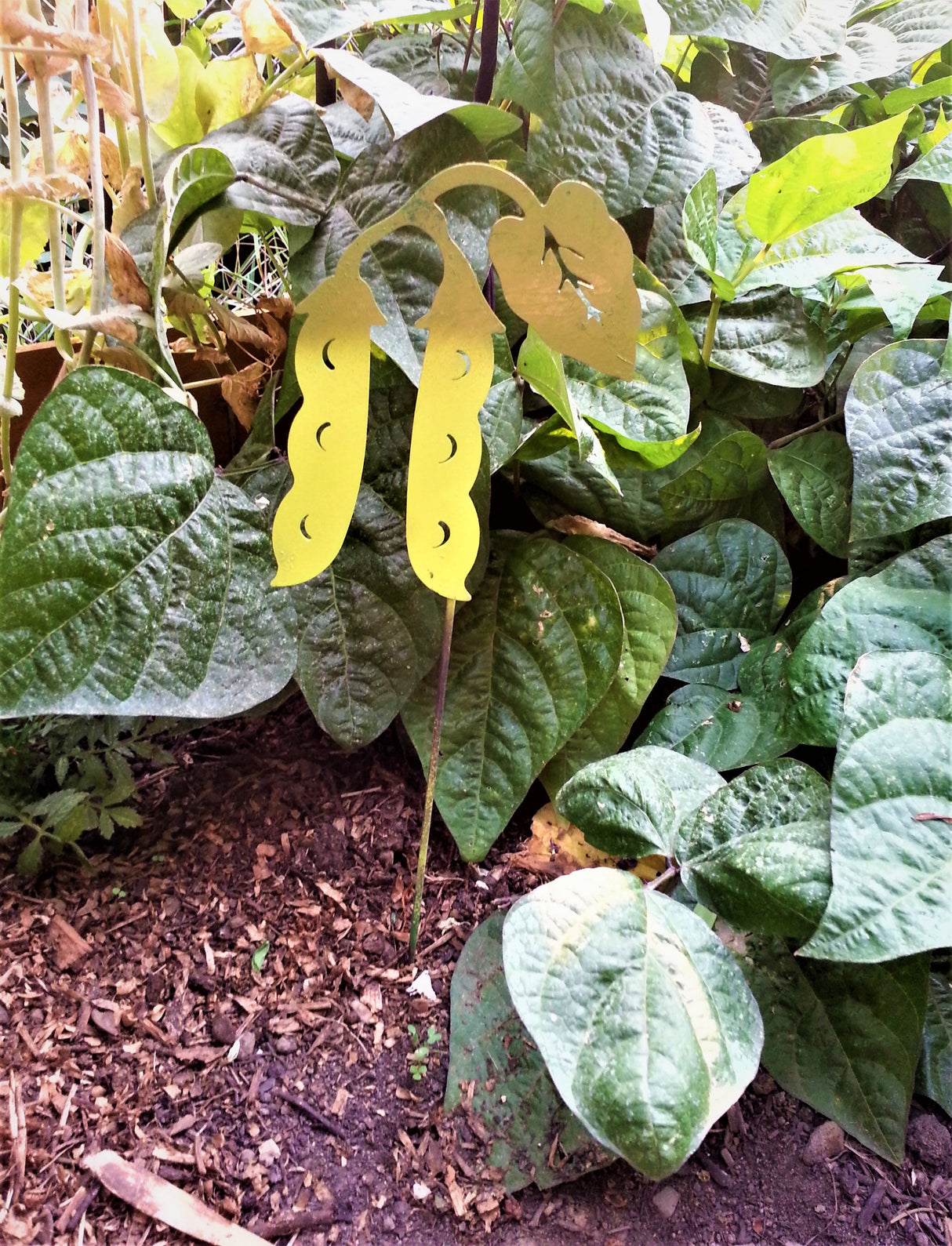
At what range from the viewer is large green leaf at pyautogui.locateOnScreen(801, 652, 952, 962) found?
0.46 metres

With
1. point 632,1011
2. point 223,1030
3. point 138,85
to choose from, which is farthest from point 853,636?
point 138,85

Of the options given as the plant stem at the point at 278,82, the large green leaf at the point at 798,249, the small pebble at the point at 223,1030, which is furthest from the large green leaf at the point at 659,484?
the small pebble at the point at 223,1030

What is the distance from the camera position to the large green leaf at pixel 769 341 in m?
0.74

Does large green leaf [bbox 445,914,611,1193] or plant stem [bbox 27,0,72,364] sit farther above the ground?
plant stem [bbox 27,0,72,364]

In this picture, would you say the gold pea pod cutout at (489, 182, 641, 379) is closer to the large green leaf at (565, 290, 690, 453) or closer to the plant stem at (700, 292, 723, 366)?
the large green leaf at (565, 290, 690, 453)

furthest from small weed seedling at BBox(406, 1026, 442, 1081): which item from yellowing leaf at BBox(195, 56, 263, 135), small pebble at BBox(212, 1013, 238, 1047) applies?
yellowing leaf at BBox(195, 56, 263, 135)

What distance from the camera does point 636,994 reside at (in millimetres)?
474

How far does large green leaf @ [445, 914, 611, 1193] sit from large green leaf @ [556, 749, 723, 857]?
0.15 meters

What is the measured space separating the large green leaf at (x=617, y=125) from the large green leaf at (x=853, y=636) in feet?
1.33

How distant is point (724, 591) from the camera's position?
775 mm

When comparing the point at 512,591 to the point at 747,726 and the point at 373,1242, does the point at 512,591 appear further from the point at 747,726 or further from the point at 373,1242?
the point at 373,1242

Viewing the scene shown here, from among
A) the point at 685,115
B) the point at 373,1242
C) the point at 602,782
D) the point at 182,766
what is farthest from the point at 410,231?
the point at 373,1242

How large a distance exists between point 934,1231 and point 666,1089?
0.86ft

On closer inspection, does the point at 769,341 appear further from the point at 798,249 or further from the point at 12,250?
the point at 12,250
